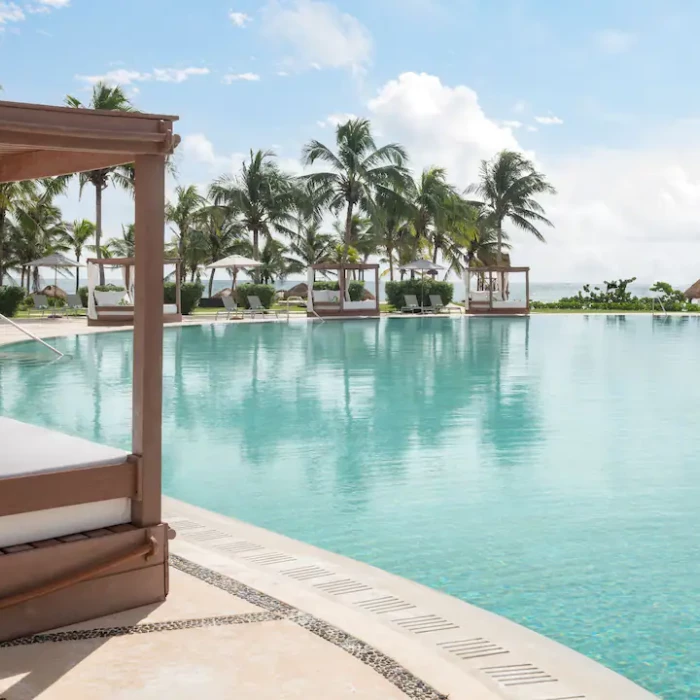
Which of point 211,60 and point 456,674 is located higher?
point 211,60

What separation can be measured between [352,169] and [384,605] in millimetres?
31833

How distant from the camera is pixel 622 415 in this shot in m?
9.76

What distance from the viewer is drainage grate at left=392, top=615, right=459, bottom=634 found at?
3.46m

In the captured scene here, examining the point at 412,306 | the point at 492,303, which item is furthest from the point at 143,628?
the point at 412,306

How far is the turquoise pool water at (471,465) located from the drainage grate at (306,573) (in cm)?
75

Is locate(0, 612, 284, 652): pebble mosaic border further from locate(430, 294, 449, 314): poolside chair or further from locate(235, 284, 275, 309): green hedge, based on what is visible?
locate(430, 294, 449, 314): poolside chair

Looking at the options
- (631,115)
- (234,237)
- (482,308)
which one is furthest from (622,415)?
(631,115)

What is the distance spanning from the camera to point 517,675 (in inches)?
120

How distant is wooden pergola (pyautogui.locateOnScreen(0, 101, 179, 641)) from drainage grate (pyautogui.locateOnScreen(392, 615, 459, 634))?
3.07 ft

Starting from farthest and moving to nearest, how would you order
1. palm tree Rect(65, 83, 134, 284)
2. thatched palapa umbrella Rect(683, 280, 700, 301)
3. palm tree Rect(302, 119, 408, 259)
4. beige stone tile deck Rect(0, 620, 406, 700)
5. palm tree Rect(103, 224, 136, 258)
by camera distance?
palm tree Rect(103, 224, 136, 258) → thatched palapa umbrella Rect(683, 280, 700, 301) → palm tree Rect(302, 119, 408, 259) → palm tree Rect(65, 83, 134, 284) → beige stone tile deck Rect(0, 620, 406, 700)

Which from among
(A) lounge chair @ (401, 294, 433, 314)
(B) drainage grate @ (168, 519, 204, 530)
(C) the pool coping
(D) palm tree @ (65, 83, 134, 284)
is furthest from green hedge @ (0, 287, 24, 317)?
(C) the pool coping

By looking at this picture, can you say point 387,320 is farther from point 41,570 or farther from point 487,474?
point 41,570

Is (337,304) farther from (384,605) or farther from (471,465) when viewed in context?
(384,605)

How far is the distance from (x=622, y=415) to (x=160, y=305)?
723 cm
